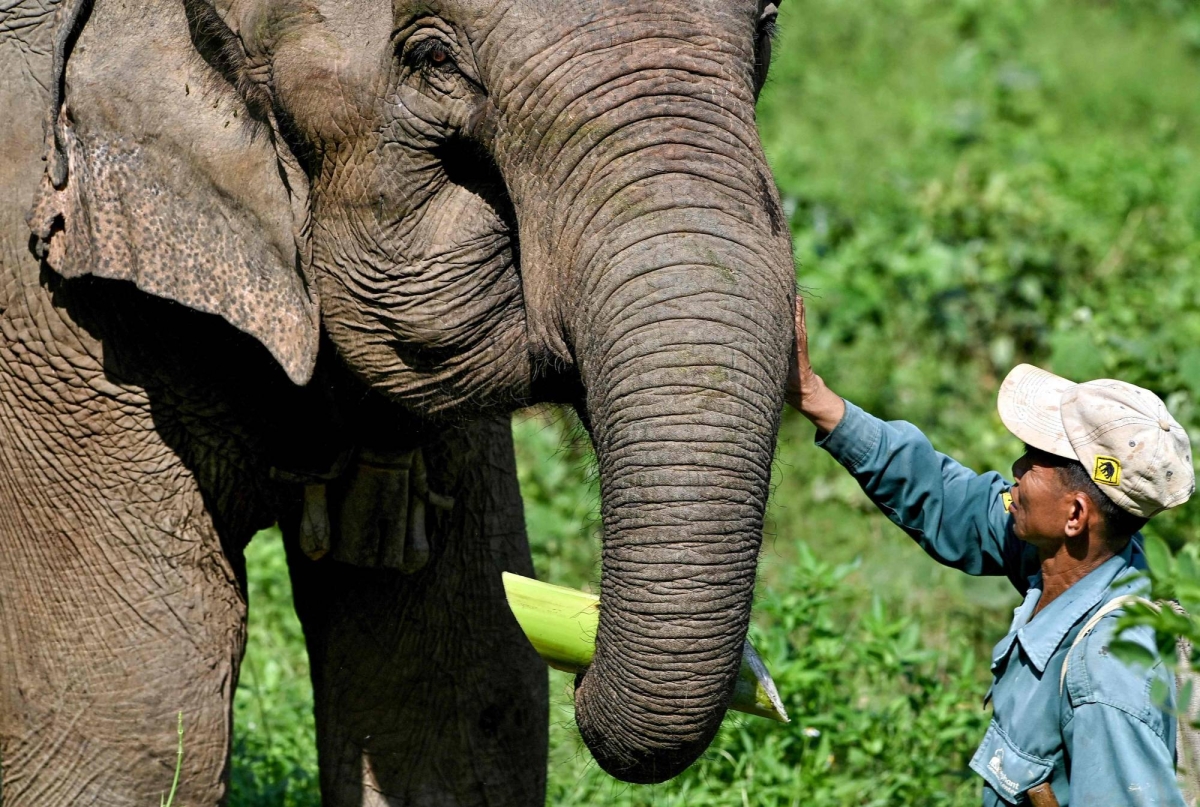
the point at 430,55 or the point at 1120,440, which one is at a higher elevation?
the point at 430,55

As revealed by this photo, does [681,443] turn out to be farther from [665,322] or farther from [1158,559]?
[1158,559]

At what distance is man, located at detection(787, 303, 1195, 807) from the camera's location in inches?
107

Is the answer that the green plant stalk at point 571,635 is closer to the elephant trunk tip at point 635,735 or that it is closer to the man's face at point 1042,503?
the elephant trunk tip at point 635,735

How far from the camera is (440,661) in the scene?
3.69m

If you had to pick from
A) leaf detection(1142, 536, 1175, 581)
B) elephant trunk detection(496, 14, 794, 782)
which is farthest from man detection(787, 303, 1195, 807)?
leaf detection(1142, 536, 1175, 581)

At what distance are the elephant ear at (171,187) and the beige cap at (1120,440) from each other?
114 centimetres

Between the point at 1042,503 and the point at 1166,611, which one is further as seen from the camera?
the point at 1042,503

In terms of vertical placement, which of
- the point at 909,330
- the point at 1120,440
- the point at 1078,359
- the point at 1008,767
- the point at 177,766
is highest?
the point at 1120,440

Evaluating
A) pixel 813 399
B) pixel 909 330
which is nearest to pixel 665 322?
pixel 813 399

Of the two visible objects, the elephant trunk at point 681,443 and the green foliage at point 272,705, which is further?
the green foliage at point 272,705

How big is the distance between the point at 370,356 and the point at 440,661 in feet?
3.03

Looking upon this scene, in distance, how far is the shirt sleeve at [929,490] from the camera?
10.5 feet

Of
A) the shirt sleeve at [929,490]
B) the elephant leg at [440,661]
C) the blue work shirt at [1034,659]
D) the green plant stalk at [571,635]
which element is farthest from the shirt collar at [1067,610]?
the elephant leg at [440,661]

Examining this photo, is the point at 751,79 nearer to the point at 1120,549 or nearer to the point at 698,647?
the point at 698,647
